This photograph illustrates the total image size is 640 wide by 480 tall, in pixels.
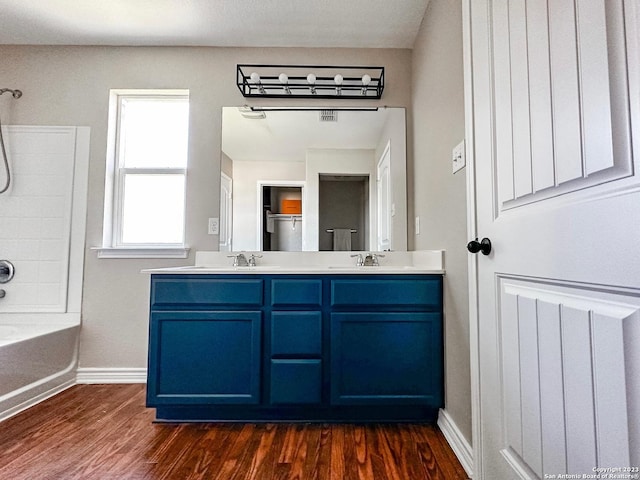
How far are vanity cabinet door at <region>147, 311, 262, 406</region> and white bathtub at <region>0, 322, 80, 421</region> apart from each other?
0.85 metres

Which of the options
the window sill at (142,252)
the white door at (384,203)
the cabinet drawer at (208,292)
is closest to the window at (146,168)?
the window sill at (142,252)

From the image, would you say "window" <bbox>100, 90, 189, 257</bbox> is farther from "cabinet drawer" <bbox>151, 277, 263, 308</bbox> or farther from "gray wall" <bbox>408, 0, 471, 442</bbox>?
"gray wall" <bbox>408, 0, 471, 442</bbox>

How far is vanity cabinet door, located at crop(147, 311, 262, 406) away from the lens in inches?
67.1

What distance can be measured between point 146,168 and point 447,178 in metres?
2.12

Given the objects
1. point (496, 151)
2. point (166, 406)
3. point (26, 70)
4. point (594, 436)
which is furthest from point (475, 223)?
point (26, 70)

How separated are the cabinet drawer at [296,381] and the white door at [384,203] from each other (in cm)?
99

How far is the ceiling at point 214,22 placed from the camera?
6.63ft

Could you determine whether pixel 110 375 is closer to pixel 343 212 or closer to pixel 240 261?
pixel 240 261

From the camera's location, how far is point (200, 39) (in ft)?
7.64

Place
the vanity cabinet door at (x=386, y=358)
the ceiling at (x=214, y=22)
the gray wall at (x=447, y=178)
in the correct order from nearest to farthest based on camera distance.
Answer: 1. the gray wall at (x=447, y=178)
2. the vanity cabinet door at (x=386, y=358)
3. the ceiling at (x=214, y=22)

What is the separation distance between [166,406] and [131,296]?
37.6 inches

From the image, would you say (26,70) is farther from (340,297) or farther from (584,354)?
(584,354)

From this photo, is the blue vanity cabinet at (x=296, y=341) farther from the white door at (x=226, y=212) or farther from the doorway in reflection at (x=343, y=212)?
the white door at (x=226, y=212)

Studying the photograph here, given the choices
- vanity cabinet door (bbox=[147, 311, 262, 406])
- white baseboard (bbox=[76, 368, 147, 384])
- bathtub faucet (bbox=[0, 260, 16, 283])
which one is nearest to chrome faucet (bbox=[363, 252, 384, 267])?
vanity cabinet door (bbox=[147, 311, 262, 406])
